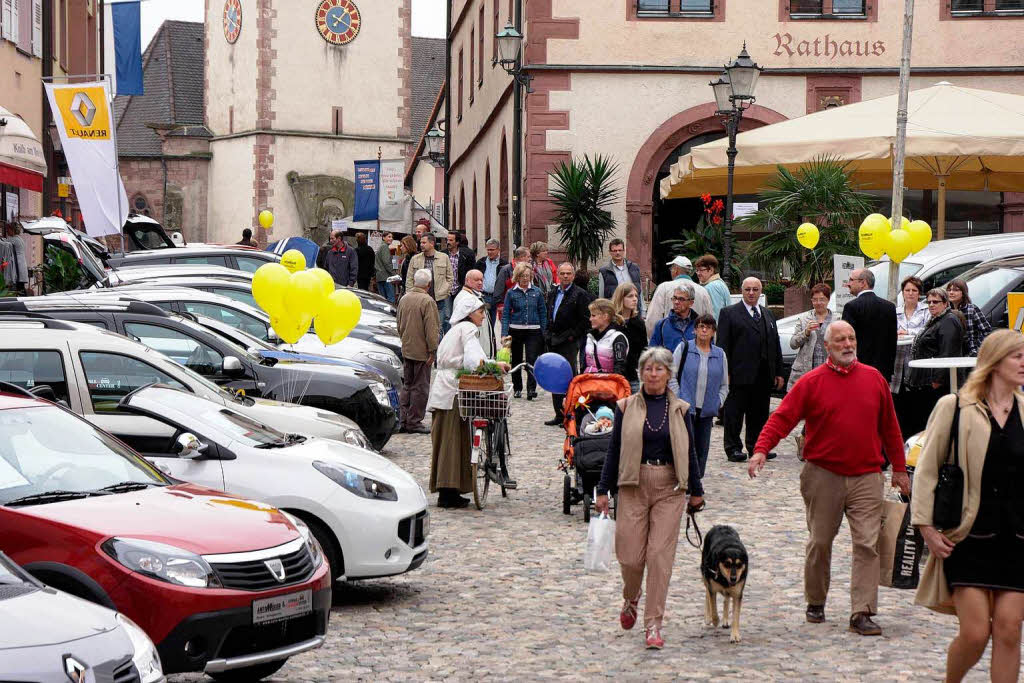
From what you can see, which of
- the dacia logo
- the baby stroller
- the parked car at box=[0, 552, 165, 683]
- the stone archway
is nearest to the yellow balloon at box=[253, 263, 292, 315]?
the baby stroller

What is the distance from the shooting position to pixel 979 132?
17.9m

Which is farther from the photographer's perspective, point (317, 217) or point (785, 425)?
point (317, 217)

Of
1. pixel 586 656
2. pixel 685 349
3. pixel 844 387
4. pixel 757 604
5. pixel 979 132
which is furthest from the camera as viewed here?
pixel 979 132

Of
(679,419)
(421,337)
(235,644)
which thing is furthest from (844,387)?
(421,337)

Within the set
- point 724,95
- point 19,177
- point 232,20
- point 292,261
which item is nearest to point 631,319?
point 292,261

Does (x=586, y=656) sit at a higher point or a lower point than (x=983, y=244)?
lower

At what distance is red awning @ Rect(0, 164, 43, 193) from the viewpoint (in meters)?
17.4

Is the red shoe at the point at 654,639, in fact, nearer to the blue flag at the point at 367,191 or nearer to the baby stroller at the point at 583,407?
the baby stroller at the point at 583,407

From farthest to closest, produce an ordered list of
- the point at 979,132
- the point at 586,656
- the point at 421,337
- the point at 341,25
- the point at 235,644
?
the point at 341,25 < the point at 979,132 < the point at 421,337 < the point at 586,656 < the point at 235,644

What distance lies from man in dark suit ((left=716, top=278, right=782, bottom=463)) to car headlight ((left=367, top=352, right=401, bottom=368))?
4111 mm

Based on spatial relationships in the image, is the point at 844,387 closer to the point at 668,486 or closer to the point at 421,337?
the point at 668,486

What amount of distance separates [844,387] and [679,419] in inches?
39.7

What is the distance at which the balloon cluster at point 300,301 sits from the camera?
45.2 feet

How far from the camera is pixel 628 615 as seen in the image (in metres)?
8.68
